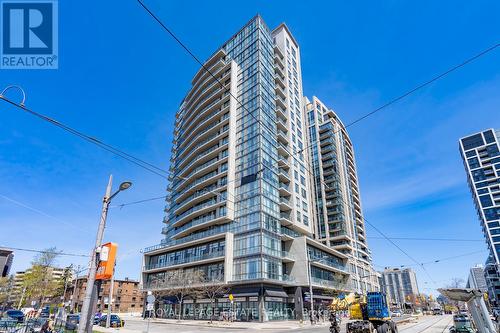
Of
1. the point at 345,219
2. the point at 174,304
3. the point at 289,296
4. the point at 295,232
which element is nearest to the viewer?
the point at 289,296

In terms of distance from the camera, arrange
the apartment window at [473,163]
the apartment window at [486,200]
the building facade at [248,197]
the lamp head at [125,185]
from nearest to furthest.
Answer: the lamp head at [125,185] < the building facade at [248,197] < the apartment window at [486,200] < the apartment window at [473,163]

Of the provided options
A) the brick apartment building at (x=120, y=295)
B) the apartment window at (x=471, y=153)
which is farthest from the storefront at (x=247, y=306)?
the apartment window at (x=471, y=153)

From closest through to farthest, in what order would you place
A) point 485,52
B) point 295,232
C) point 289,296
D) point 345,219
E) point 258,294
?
point 485,52 < point 258,294 < point 289,296 < point 295,232 < point 345,219

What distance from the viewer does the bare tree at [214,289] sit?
143 ft

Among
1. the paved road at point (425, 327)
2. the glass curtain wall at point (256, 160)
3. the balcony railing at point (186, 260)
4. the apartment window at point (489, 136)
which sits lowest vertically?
the paved road at point (425, 327)

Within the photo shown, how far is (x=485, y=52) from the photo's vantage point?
36.6 feet

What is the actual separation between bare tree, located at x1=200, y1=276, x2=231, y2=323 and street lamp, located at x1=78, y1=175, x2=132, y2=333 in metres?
34.4

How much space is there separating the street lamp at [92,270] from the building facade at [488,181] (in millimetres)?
151419

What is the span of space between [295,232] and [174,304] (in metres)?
26.5

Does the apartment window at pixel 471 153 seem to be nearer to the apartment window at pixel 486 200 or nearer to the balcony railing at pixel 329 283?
the apartment window at pixel 486 200

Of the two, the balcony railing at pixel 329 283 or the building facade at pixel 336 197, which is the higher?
the building facade at pixel 336 197

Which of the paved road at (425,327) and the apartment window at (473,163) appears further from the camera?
the apartment window at (473,163)

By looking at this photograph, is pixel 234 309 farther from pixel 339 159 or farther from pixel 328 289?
pixel 339 159

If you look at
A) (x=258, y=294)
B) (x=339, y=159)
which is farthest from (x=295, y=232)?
(x=339, y=159)
